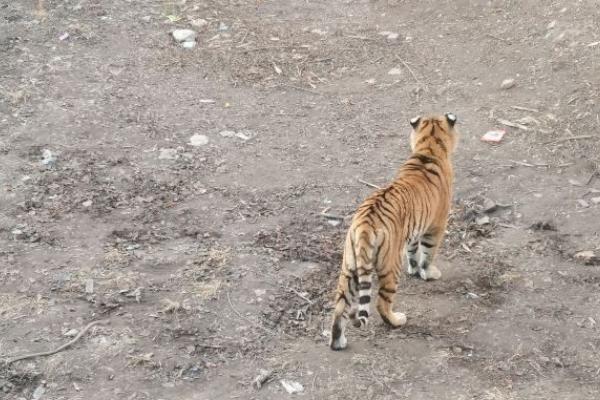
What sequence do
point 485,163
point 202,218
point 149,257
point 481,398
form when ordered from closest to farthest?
1. point 481,398
2. point 149,257
3. point 202,218
4. point 485,163

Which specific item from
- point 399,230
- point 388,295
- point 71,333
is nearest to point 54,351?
point 71,333

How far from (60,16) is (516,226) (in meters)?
6.58

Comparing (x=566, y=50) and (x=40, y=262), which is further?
(x=566, y=50)

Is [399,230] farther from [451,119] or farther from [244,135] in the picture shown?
[244,135]

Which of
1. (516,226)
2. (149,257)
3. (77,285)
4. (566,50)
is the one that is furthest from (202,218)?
(566,50)

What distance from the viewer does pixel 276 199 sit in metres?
6.80

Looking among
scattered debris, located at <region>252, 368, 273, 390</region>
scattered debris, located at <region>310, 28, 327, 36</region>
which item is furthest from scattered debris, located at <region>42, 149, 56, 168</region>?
scattered debris, located at <region>310, 28, 327, 36</region>

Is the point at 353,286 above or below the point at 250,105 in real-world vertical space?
above

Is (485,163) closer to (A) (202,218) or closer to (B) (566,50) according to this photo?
(B) (566,50)

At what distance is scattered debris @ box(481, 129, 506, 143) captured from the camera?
24.2 feet

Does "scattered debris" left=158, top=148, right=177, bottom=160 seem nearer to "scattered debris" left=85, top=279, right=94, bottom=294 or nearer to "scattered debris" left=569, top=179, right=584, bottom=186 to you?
"scattered debris" left=85, top=279, right=94, bottom=294

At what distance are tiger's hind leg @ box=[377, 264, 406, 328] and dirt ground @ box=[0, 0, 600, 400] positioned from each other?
0.11 metres

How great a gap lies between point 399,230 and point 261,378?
1334 millimetres

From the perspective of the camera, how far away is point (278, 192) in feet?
22.6
